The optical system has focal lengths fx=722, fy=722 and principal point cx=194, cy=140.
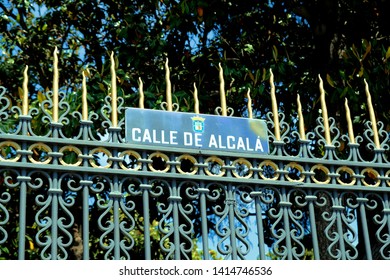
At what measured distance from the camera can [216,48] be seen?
1002 centimetres

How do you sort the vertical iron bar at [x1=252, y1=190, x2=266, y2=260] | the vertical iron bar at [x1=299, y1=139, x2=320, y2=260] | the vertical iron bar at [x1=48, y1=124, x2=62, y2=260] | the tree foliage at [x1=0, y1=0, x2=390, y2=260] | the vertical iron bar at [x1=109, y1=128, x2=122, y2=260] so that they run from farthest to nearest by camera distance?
the tree foliage at [x1=0, y1=0, x2=390, y2=260] < the vertical iron bar at [x1=299, y1=139, x2=320, y2=260] < the vertical iron bar at [x1=252, y1=190, x2=266, y2=260] < the vertical iron bar at [x1=109, y1=128, x2=122, y2=260] < the vertical iron bar at [x1=48, y1=124, x2=62, y2=260]

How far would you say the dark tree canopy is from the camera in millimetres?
8766

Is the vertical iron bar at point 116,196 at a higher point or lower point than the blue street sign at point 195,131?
lower

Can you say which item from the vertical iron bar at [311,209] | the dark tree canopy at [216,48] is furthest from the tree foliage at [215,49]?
the vertical iron bar at [311,209]

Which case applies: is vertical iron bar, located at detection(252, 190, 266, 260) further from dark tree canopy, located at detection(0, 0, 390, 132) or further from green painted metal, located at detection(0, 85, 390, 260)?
dark tree canopy, located at detection(0, 0, 390, 132)

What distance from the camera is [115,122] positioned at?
16.6 ft

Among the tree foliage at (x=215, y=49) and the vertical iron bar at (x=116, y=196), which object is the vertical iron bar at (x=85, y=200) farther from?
the tree foliage at (x=215, y=49)

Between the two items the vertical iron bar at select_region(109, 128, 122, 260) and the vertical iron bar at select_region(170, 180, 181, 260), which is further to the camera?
the vertical iron bar at select_region(170, 180, 181, 260)

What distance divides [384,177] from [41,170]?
2656 mm

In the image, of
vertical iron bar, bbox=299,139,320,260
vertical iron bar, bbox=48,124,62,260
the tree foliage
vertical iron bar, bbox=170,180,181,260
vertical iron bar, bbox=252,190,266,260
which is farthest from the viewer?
the tree foliage

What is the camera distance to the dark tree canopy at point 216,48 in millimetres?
8766

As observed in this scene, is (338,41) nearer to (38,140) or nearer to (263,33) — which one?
(263,33)

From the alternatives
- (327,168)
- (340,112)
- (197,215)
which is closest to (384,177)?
(327,168)

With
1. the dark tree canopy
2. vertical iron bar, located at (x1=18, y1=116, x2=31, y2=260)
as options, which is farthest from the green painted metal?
the dark tree canopy
